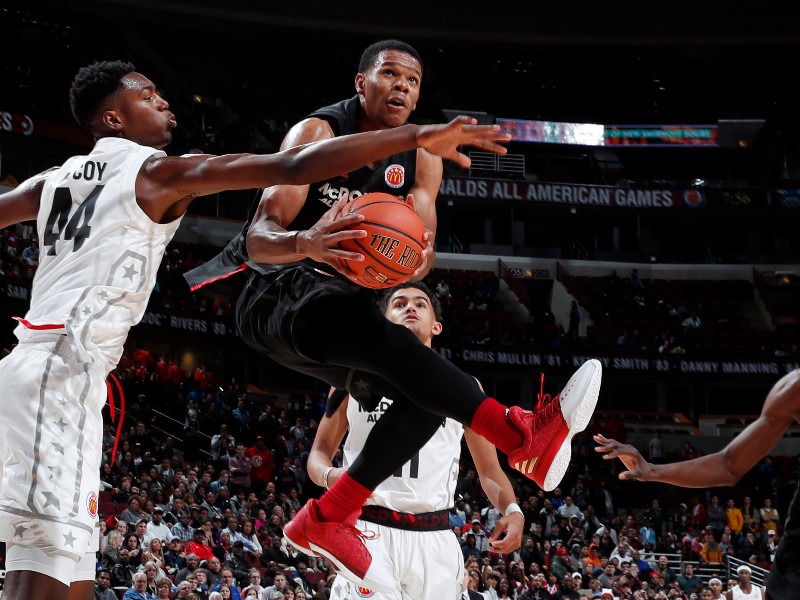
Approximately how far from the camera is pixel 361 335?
406cm

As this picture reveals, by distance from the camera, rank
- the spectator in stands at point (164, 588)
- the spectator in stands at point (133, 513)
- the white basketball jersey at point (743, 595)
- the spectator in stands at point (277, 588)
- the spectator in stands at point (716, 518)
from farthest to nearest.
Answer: the spectator in stands at point (716, 518), the white basketball jersey at point (743, 595), the spectator in stands at point (133, 513), the spectator in stands at point (277, 588), the spectator in stands at point (164, 588)

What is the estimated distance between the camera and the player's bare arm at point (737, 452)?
4258 mm

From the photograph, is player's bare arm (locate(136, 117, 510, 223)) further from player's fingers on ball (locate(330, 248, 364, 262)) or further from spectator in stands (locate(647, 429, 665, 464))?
spectator in stands (locate(647, 429, 665, 464))

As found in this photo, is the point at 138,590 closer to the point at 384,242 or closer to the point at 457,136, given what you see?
the point at 384,242

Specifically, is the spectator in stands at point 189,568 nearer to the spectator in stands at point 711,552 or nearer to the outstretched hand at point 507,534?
the outstretched hand at point 507,534

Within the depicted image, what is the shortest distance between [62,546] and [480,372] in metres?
22.4

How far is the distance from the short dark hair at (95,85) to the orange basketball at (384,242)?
1102 millimetres

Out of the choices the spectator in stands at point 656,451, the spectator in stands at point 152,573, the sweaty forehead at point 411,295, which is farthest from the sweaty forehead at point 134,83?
the spectator in stands at point 656,451

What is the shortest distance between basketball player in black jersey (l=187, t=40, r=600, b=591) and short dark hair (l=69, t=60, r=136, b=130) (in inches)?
28.9

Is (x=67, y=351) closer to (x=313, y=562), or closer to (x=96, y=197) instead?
(x=96, y=197)

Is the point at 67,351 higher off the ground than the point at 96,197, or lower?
lower

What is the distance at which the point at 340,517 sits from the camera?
4469 millimetres

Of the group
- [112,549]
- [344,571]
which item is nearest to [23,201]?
[344,571]

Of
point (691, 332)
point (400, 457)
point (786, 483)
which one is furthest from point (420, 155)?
point (691, 332)
